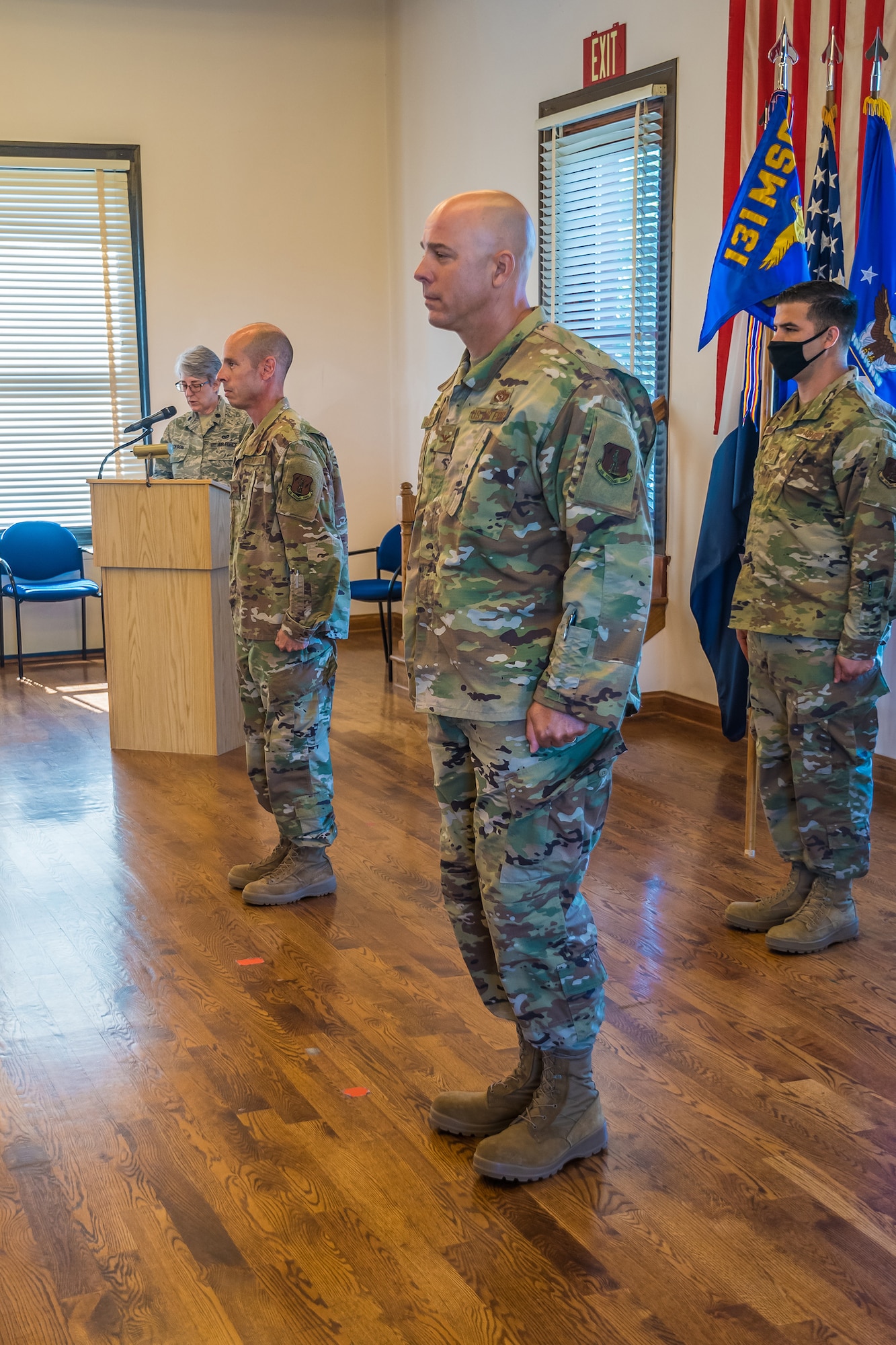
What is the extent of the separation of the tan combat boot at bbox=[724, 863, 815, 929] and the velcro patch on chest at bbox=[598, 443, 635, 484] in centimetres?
188

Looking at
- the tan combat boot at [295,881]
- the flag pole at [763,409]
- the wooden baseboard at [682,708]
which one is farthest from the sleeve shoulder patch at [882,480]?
the wooden baseboard at [682,708]

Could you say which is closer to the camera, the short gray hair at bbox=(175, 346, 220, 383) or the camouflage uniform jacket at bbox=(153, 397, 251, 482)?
the short gray hair at bbox=(175, 346, 220, 383)

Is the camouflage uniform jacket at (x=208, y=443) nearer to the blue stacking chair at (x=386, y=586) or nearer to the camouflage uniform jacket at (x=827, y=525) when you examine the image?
the blue stacking chair at (x=386, y=586)

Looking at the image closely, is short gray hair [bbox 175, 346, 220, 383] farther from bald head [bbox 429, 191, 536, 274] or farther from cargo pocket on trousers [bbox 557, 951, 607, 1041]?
cargo pocket on trousers [bbox 557, 951, 607, 1041]

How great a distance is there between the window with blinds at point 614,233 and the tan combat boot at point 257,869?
3.04 metres


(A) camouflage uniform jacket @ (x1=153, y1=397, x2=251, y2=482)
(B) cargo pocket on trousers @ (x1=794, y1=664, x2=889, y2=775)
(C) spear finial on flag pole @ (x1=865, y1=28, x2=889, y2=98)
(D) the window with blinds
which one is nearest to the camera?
(B) cargo pocket on trousers @ (x1=794, y1=664, x2=889, y2=775)

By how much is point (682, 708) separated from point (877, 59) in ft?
9.82

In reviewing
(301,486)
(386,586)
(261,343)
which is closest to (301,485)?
(301,486)

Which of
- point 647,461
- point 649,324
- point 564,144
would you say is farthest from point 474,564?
point 564,144

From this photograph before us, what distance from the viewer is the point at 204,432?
600 centimetres

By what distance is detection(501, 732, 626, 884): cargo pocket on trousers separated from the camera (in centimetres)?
221

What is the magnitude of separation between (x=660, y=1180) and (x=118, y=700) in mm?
4020

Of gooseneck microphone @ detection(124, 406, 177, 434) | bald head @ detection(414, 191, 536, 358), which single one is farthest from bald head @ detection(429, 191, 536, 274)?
gooseneck microphone @ detection(124, 406, 177, 434)

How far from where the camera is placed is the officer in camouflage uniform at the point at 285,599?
11.8 feet
